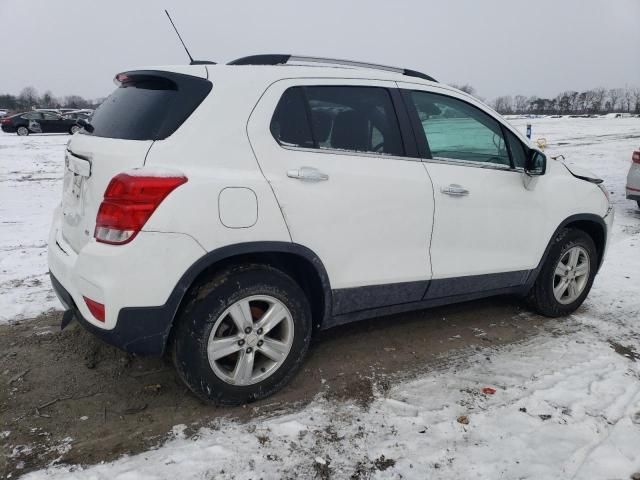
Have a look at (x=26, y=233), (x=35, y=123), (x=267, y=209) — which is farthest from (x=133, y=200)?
(x=35, y=123)

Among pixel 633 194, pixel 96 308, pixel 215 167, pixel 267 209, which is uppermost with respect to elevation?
pixel 215 167

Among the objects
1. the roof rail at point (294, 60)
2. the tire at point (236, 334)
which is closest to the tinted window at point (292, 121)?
the roof rail at point (294, 60)

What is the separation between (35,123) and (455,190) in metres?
28.5

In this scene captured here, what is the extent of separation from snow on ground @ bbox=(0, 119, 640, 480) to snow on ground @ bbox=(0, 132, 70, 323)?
236 cm

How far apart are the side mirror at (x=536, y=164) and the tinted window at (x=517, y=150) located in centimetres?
6

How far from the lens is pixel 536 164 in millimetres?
3693

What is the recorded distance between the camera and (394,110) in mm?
3191

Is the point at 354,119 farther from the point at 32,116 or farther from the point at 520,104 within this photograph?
the point at 520,104

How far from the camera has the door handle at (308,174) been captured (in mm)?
2705

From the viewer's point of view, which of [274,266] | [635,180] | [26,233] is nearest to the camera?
[274,266]

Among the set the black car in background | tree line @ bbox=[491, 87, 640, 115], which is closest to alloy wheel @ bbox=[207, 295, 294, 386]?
the black car in background

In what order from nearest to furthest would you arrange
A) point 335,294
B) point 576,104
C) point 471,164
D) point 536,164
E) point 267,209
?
point 267,209 < point 335,294 < point 471,164 < point 536,164 < point 576,104

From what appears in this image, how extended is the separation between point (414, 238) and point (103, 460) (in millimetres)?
2116

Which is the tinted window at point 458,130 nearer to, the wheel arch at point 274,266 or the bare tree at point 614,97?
the wheel arch at point 274,266
